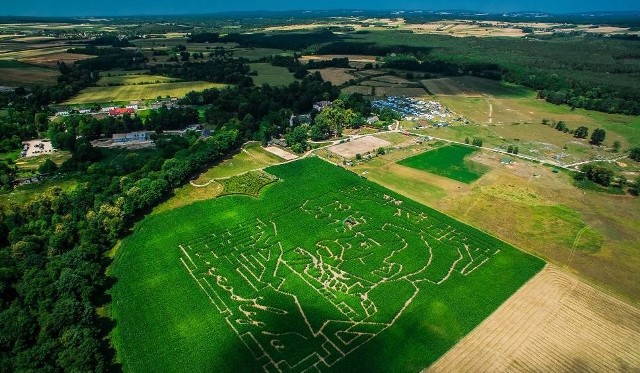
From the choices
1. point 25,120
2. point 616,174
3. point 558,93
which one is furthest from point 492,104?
point 25,120

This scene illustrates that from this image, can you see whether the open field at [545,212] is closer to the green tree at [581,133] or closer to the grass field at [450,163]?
the grass field at [450,163]

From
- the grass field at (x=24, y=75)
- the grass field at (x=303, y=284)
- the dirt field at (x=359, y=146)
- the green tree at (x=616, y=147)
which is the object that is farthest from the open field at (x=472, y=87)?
the grass field at (x=24, y=75)

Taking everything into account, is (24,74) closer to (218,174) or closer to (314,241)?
(218,174)

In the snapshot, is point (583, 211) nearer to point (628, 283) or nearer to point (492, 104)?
point (628, 283)

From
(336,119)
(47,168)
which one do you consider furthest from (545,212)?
(47,168)

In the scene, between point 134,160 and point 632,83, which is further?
point 632,83
